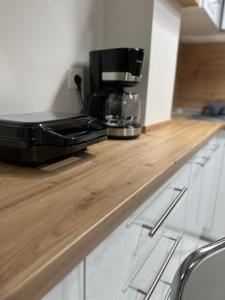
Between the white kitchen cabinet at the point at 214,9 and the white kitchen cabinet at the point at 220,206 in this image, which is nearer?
the white kitchen cabinet at the point at 214,9

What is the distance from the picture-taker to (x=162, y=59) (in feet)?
4.37

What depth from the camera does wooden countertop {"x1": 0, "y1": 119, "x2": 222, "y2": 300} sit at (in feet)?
1.03

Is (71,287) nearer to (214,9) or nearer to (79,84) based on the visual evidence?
(79,84)

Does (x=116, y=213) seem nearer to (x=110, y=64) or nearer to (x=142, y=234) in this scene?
(x=142, y=234)

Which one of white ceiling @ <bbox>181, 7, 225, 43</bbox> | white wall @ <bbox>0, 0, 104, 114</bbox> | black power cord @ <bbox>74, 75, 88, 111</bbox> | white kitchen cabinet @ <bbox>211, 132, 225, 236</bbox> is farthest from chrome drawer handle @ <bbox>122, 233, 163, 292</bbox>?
white ceiling @ <bbox>181, 7, 225, 43</bbox>

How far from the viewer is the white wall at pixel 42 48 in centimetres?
85

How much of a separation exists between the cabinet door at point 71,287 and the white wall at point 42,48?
2.08ft

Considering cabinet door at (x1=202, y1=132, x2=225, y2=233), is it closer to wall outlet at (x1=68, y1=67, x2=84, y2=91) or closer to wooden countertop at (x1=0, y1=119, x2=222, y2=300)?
wooden countertop at (x1=0, y1=119, x2=222, y2=300)

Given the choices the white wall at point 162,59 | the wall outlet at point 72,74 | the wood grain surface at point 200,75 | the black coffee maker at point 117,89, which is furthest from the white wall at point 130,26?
the wood grain surface at point 200,75

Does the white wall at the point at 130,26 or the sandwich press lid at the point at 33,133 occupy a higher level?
the white wall at the point at 130,26

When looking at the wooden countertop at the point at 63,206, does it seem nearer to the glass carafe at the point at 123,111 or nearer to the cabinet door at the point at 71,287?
the cabinet door at the point at 71,287

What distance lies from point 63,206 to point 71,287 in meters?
0.13

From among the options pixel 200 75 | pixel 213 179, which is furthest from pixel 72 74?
pixel 200 75

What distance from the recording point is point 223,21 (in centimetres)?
190
